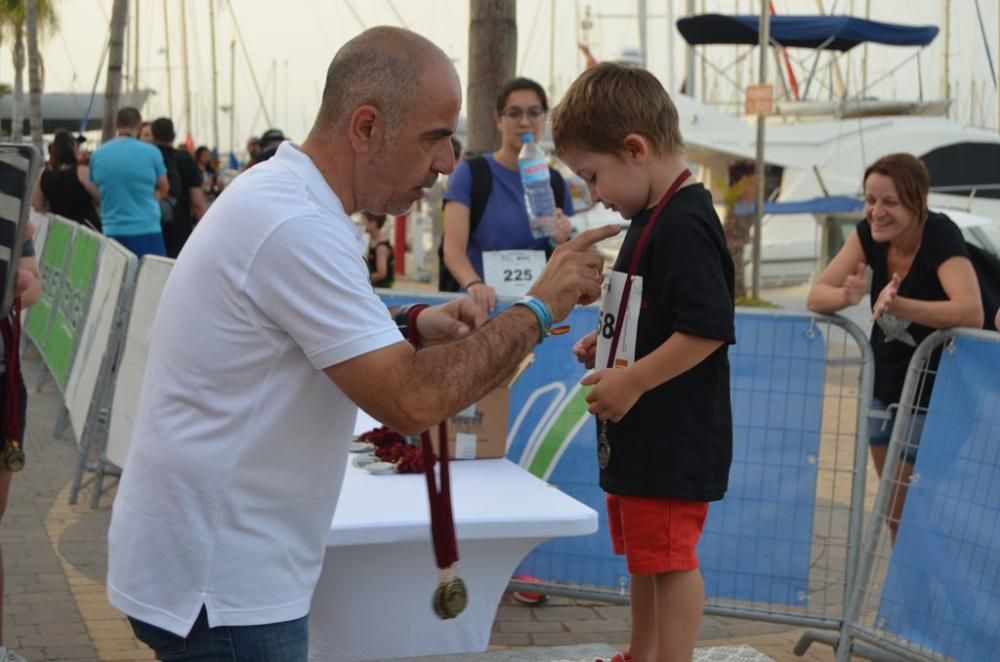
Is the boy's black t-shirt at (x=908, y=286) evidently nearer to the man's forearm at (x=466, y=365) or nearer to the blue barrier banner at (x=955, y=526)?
the blue barrier banner at (x=955, y=526)

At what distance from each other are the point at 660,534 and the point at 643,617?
0.39 meters

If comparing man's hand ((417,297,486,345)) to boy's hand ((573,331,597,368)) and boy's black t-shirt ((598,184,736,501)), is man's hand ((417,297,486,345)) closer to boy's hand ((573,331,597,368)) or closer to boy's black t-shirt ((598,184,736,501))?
boy's black t-shirt ((598,184,736,501))

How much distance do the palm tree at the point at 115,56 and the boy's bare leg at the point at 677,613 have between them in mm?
12864

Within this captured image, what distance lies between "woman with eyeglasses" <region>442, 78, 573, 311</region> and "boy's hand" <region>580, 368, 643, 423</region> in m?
2.46

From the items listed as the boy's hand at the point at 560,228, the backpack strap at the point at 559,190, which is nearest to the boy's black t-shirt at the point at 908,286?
the boy's hand at the point at 560,228

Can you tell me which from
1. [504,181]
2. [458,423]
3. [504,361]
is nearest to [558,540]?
[458,423]

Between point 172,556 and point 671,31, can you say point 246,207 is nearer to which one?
point 172,556

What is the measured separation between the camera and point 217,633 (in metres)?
2.29

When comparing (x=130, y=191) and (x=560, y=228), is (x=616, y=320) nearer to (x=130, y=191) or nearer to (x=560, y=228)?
(x=560, y=228)

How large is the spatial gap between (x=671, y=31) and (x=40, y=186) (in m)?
22.6

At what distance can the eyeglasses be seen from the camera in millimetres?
5809

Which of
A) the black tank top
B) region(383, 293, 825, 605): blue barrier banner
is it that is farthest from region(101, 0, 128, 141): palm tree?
region(383, 293, 825, 605): blue barrier banner

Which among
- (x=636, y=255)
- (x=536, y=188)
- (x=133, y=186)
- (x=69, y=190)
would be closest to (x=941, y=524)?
(x=636, y=255)

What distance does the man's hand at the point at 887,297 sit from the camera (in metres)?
4.56
